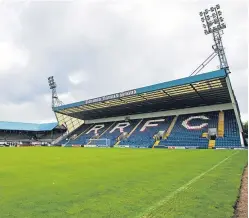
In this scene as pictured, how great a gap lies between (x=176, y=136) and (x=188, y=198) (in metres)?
36.7

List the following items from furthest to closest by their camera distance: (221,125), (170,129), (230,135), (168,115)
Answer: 1. (168,115)
2. (170,129)
3. (221,125)
4. (230,135)

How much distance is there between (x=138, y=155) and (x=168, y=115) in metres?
29.0

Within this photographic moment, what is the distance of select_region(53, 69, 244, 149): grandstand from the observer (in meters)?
36.0

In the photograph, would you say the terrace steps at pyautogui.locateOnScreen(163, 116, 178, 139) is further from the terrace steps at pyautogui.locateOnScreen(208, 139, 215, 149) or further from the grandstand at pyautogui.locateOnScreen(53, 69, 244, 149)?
the terrace steps at pyautogui.locateOnScreen(208, 139, 215, 149)

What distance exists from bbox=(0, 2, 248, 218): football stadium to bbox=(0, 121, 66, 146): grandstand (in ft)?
0.91

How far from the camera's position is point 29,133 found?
7388 centimetres

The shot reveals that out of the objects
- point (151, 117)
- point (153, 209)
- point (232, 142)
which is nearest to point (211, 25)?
point (232, 142)

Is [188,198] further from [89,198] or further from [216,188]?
[89,198]

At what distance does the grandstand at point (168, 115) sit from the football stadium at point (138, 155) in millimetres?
162

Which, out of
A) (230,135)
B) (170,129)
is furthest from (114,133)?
(230,135)

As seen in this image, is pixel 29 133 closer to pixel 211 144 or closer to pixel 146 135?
pixel 146 135

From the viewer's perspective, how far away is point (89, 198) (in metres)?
5.64

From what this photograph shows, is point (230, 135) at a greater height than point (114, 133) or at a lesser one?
lesser

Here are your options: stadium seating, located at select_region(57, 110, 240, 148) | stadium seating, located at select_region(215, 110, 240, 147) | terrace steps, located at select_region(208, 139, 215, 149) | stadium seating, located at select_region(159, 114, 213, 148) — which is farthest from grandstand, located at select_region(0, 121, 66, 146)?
stadium seating, located at select_region(215, 110, 240, 147)
